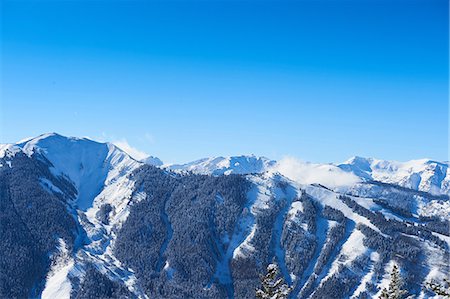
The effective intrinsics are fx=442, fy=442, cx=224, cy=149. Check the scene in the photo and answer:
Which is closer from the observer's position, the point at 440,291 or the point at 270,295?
the point at 440,291

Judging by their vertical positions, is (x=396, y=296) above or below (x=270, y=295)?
above

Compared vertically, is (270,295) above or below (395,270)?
below

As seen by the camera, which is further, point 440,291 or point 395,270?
point 395,270

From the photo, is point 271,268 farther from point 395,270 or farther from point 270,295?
point 395,270

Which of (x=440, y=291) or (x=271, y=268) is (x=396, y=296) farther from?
(x=271, y=268)

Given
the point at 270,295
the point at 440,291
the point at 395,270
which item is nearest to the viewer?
the point at 440,291

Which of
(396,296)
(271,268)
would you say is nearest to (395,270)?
(396,296)

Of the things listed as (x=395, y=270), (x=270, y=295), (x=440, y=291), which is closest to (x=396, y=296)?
(x=395, y=270)

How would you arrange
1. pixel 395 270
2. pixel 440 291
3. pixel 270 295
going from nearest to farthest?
pixel 440 291 → pixel 395 270 → pixel 270 295
